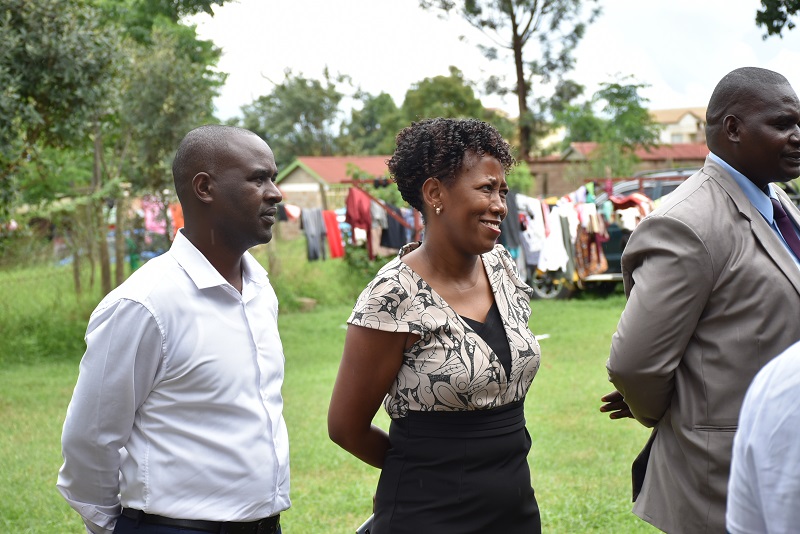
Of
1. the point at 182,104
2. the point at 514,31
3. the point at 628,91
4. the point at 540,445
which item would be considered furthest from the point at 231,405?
the point at 514,31

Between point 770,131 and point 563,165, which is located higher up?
point 770,131

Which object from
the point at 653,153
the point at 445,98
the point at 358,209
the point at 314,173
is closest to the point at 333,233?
the point at 358,209

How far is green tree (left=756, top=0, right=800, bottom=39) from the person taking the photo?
171 inches

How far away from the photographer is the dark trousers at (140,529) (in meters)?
2.51

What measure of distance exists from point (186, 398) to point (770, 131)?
188cm

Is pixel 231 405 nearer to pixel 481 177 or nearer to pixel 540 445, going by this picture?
pixel 481 177

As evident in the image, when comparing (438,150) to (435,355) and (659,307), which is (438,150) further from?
(659,307)

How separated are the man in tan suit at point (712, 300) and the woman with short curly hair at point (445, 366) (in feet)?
1.23

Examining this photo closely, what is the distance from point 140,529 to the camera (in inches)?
100

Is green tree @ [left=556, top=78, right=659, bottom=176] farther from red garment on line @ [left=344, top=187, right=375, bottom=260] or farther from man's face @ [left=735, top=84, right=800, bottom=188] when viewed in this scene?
man's face @ [left=735, top=84, right=800, bottom=188]

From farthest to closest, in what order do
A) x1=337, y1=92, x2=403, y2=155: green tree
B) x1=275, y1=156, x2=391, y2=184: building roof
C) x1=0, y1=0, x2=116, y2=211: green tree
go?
1. x1=337, y1=92, x2=403, y2=155: green tree
2. x1=275, y1=156, x2=391, y2=184: building roof
3. x1=0, y1=0, x2=116, y2=211: green tree

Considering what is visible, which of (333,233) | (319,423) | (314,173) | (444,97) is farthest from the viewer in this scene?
(314,173)

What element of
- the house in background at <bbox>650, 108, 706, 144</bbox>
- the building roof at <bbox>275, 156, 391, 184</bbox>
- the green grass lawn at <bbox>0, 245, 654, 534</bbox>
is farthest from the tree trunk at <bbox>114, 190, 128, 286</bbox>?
the house in background at <bbox>650, 108, 706, 144</bbox>

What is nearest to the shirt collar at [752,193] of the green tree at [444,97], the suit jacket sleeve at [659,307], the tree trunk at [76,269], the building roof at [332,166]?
the suit jacket sleeve at [659,307]
